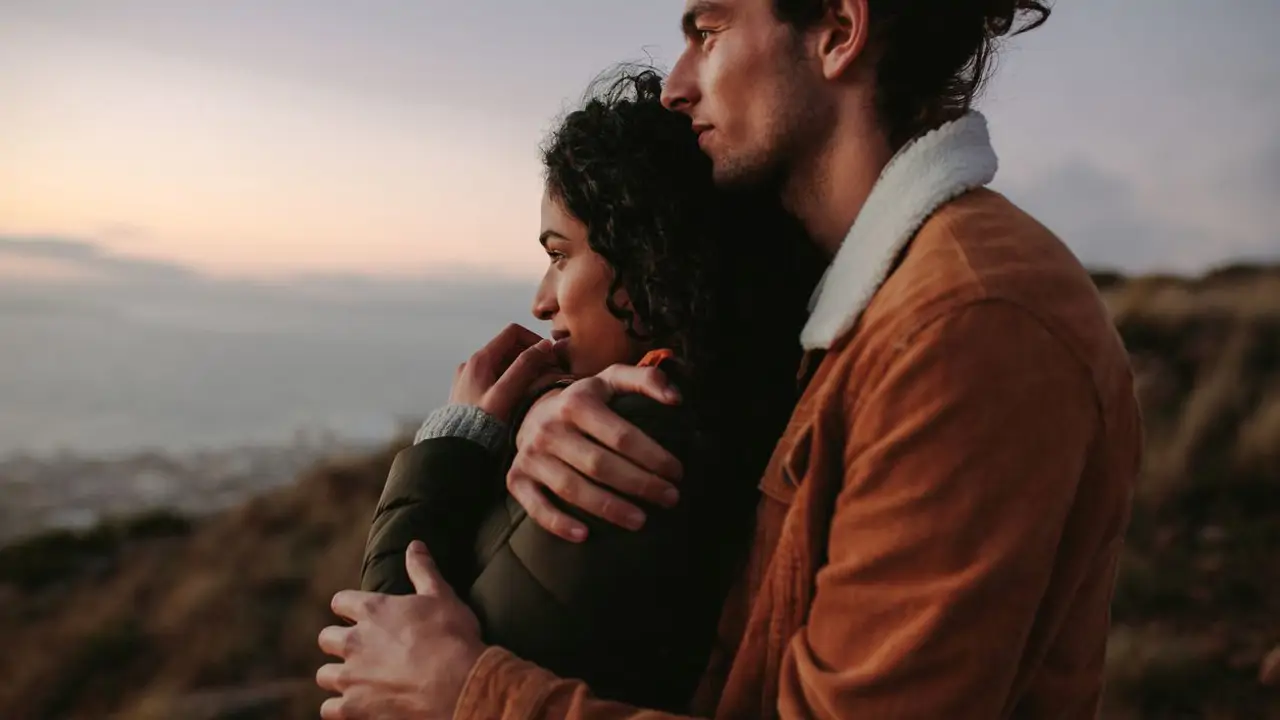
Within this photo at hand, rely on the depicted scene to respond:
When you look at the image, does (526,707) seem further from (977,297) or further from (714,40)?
(714,40)

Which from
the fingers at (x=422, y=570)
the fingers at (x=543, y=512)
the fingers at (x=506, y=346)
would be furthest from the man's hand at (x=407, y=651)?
the fingers at (x=506, y=346)

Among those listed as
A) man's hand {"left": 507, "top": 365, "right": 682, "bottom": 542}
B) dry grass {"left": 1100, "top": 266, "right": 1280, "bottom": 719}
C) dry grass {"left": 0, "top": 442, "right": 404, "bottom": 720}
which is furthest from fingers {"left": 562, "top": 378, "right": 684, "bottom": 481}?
dry grass {"left": 0, "top": 442, "right": 404, "bottom": 720}

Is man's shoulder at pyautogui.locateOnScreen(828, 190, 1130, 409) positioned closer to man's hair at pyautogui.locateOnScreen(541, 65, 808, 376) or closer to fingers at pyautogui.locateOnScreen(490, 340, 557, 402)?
man's hair at pyautogui.locateOnScreen(541, 65, 808, 376)

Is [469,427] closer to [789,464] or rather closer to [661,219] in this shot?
[661,219]

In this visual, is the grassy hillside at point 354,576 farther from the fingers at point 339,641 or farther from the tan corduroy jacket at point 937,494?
the fingers at point 339,641

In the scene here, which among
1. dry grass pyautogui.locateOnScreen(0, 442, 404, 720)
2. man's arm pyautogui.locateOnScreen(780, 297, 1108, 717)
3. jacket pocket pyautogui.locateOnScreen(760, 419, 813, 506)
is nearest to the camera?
man's arm pyautogui.locateOnScreen(780, 297, 1108, 717)

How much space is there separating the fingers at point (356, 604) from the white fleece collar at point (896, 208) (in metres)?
0.68

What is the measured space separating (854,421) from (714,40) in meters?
0.68

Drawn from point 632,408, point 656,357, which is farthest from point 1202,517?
point 632,408

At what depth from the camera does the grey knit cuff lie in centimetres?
166

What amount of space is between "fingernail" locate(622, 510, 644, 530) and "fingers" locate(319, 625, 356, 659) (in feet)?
1.48

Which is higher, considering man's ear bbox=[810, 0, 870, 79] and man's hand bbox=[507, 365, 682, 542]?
man's ear bbox=[810, 0, 870, 79]

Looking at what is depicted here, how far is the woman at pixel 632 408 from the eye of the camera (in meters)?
1.25

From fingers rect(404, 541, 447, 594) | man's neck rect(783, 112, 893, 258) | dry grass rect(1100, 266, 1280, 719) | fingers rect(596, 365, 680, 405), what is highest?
man's neck rect(783, 112, 893, 258)
